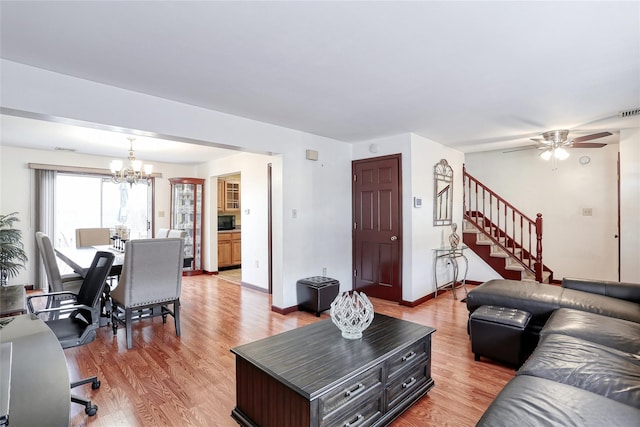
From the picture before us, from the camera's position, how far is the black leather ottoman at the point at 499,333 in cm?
255

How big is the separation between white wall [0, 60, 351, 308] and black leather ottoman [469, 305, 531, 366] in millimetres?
2334

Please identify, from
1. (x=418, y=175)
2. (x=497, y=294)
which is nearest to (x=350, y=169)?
(x=418, y=175)

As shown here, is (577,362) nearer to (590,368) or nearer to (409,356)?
(590,368)

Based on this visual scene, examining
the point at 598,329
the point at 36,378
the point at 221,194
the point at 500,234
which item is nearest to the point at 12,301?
the point at 36,378

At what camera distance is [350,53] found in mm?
2168

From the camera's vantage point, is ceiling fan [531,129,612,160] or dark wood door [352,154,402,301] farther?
dark wood door [352,154,402,301]

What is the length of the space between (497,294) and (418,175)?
204cm

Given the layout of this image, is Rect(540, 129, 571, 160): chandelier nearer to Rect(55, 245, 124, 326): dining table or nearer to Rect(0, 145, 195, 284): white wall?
Rect(55, 245, 124, 326): dining table

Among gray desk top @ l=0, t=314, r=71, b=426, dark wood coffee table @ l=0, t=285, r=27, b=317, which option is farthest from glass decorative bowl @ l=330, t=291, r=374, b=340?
dark wood coffee table @ l=0, t=285, r=27, b=317

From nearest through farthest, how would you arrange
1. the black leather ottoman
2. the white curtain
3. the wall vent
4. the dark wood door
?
the black leather ottoman → the wall vent → the dark wood door → the white curtain

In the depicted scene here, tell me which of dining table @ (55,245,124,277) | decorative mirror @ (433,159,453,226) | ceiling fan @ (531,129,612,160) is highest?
ceiling fan @ (531,129,612,160)

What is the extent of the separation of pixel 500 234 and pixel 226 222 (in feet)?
19.3

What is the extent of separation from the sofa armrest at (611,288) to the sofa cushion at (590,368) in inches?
55.0

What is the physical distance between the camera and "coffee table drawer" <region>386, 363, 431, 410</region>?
A: 6.42ft
